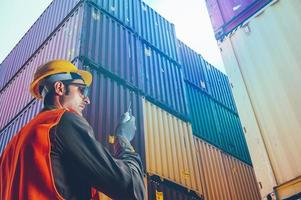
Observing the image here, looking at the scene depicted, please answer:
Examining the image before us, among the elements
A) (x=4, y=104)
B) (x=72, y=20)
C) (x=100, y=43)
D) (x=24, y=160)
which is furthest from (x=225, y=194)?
(x=24, y=160)

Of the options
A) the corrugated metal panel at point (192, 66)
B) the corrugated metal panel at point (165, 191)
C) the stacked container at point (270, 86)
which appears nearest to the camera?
the stacked container at point (270, 86)

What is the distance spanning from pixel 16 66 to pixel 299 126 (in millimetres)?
11834

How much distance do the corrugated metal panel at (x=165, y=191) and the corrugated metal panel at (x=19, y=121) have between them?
151 inches

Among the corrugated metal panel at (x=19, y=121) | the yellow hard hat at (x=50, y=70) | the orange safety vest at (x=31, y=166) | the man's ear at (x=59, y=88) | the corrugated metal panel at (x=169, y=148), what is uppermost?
the corrugated metal panel at (x=19, y=121)

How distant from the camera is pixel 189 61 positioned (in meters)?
15.8

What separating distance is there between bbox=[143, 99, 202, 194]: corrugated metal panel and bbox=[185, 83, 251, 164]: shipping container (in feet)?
6.38

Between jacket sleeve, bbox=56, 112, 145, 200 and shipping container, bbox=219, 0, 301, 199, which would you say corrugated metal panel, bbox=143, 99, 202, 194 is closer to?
shipping container, bbox=219, 0, 301, 199

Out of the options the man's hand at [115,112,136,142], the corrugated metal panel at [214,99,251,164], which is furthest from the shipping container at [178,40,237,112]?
the man's hand at [115,112,136,142]

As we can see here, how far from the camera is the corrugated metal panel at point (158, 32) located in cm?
1287

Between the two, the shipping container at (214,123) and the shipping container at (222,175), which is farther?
the shipping container at (214,123)

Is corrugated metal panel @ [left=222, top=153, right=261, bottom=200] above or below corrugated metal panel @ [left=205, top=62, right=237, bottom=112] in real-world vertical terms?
below

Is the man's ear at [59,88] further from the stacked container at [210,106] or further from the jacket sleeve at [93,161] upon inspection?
the stacked container at [210,106]

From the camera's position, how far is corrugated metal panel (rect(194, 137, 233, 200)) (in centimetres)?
1100

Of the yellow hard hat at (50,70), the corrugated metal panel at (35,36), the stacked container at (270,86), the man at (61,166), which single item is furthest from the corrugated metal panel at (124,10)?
the man at (61,166)
